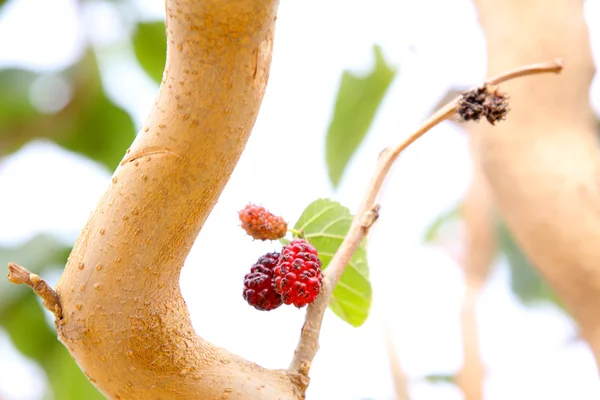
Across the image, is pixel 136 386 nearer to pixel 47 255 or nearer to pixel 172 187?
pixel 172 187

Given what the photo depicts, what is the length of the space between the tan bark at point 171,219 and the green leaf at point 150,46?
A: 1184 mm

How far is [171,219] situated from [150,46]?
1.23 metres

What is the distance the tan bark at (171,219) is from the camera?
0.28m

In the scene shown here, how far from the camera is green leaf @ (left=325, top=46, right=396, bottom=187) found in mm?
1389

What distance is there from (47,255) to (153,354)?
98 centimetres

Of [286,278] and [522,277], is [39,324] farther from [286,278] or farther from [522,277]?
[522,277]

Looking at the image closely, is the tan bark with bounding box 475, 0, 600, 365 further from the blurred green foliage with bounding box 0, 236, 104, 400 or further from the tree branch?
the blurred green foliage with bounding box 0, 236, 104, 400

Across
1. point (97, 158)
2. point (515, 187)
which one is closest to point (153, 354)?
point (515, 187)

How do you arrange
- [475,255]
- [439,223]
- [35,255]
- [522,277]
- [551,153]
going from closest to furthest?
[551,153], [35,255], [475,255], [522,277], [439,223]

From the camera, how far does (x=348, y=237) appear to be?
0.41m

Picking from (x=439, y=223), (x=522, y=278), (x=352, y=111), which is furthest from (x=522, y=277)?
(x=352, y=111)

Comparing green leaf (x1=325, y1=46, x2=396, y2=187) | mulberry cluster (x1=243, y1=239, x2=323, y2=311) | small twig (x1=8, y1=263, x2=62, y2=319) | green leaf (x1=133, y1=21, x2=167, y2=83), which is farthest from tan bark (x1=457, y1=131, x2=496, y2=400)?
small twig (x1=8, y1=263, x2=62, y2=319)

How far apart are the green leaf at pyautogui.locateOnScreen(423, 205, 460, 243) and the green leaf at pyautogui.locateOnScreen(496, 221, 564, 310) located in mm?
245

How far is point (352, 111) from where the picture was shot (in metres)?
1.44
